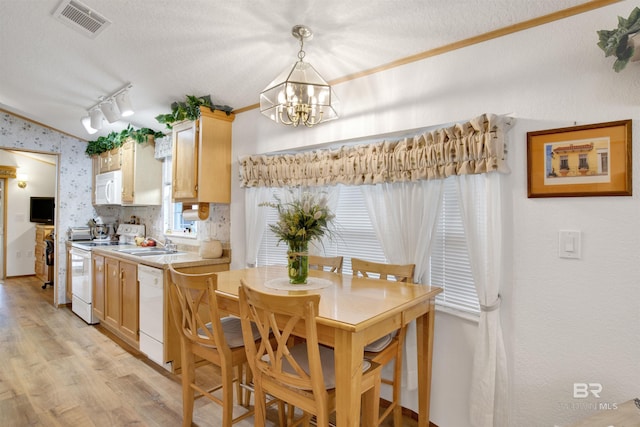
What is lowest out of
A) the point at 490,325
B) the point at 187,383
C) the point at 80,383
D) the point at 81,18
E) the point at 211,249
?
the point at 80,383

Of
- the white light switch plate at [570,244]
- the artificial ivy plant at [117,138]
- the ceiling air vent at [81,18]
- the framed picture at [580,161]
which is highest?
the ceiling air vent at [81,18]

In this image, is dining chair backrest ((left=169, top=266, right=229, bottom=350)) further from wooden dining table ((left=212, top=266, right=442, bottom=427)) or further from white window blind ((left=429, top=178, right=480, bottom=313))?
white window blind ((left=429, top=178, right=480, bottom=313))

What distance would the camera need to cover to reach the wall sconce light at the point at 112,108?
3.12m

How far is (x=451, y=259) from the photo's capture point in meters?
2.14

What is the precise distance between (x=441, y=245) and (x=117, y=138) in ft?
14.2

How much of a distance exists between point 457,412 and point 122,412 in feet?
7.11

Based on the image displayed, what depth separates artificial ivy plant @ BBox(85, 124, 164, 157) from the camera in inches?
163

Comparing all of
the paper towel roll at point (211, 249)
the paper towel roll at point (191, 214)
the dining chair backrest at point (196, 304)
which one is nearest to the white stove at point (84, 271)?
the paper towel roll at point (191, 214)

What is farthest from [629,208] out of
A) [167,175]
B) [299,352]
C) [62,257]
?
[62,257]

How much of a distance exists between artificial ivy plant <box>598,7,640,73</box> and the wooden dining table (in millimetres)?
1324

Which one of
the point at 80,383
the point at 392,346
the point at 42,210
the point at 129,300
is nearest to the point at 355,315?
the point at 392,346

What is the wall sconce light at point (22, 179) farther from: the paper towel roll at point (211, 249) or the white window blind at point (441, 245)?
the white window blind at point (441, 245)

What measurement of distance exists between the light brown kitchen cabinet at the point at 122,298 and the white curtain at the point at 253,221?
107cm

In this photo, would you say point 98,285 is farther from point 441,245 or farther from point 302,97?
point 441,245
